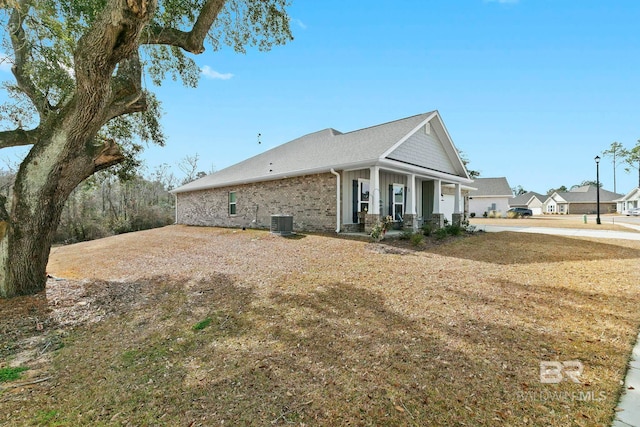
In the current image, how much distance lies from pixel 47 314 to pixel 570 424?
7.15 metres

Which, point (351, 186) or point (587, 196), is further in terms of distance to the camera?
point (587, 196)

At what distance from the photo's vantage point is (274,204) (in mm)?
14250

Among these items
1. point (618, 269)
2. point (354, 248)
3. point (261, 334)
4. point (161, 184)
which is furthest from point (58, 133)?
point (161, 184)

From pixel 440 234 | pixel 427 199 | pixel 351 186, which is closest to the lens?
pixel 440 234

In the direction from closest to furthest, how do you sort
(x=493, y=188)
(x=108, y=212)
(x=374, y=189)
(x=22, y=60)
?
(x=22, y=60)
(x=374, y=189)
(x=108, y=212)
(x=493, y=188)

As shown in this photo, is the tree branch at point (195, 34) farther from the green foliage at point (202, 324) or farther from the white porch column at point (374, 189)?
the white porch column at point (374, 189)

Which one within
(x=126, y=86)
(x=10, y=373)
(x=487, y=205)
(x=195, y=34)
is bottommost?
(x=10, y=373)

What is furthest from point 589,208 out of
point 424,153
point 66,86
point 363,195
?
point 66,86

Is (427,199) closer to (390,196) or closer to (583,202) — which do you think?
(390,196)

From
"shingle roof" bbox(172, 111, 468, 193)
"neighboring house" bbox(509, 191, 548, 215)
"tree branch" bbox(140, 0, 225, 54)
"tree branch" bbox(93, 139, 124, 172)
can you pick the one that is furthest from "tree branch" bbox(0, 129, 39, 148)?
"neighboring house" bbox(509, 191, 548, 215)

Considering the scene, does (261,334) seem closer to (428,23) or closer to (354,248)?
(354,248)

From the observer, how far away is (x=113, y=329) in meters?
4.39

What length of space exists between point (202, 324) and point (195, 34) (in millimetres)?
6023

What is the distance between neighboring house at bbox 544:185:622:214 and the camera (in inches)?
2055
